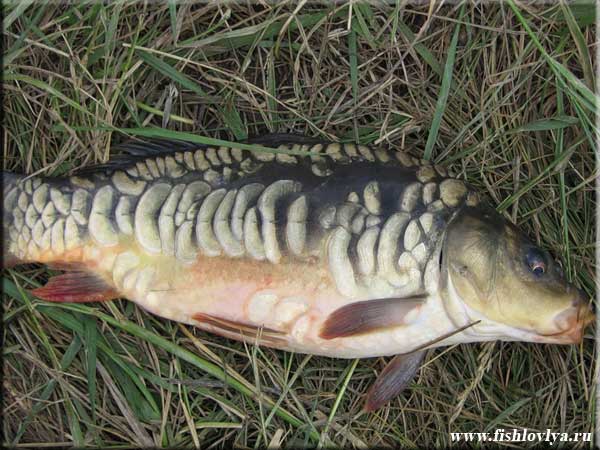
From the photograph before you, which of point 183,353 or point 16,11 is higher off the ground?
point 16,11

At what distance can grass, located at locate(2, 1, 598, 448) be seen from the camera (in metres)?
2.04

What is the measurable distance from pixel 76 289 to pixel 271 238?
0.65 meters

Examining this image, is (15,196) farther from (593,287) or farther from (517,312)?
(593,287)

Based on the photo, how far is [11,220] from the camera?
1897mm

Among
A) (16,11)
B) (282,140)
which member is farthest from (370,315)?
(16,11)

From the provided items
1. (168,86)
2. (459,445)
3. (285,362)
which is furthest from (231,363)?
(168,86)

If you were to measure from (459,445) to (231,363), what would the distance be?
0.82 meters

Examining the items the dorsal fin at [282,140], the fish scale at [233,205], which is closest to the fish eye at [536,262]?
the fish scale at [233,205]

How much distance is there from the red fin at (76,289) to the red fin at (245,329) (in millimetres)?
303

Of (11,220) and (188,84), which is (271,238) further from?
(11,220)

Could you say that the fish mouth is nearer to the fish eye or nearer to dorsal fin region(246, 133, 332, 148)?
the fish eye

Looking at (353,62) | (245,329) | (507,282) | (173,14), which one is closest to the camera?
(507,282)

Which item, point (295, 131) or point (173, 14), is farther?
point (295, 131)

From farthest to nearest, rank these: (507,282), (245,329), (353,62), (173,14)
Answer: (353,62) < (173,14) < (245,329) < (507,282)
